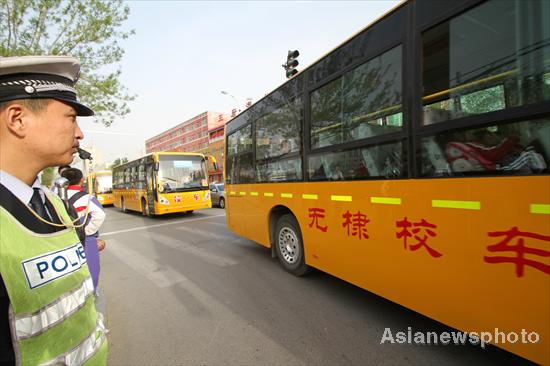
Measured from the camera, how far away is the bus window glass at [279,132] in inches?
161

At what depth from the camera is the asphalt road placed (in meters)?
2.47

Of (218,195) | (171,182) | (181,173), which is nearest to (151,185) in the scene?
(171,182)

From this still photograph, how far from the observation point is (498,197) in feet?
6.10

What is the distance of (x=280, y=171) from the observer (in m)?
4.48

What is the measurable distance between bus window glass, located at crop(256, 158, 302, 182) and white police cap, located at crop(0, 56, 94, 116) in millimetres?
3082

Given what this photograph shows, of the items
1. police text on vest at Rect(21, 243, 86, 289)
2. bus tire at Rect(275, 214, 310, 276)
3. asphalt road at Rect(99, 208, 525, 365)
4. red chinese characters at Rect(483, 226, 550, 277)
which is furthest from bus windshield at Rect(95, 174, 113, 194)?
red chinese characters at Rect(483, 226, 550, 277)

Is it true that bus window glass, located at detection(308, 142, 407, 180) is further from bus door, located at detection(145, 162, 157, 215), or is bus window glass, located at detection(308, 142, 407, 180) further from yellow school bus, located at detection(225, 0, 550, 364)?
bus door, located at detection(145, 162, 157, 215)

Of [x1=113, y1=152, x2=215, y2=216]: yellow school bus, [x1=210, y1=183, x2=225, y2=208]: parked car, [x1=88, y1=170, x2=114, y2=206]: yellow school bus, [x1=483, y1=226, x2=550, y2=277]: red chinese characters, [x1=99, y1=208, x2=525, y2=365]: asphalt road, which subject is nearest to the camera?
[x1=483, y1=226, x2=550, y2=277]: red chinese characters

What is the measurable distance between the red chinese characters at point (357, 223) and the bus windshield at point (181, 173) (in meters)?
9.39

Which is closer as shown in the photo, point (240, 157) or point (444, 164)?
point (444, 164)

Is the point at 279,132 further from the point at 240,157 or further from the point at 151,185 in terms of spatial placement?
the point at 151,185

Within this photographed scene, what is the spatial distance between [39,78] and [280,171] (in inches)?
141

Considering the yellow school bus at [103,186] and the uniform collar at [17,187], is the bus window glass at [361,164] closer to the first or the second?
the uniform collar at [17,187]

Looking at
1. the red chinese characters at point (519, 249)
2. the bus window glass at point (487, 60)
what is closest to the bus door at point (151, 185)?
the bus window glass at point (487, 60)
